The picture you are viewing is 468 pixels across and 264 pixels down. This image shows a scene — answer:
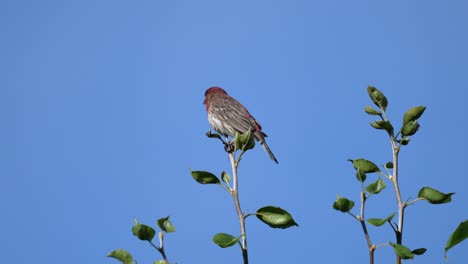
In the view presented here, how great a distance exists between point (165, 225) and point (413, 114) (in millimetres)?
1377

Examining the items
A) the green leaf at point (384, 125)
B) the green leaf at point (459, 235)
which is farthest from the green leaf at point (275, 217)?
the green leaf at point (459, 235)

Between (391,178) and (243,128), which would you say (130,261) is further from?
(243,128)

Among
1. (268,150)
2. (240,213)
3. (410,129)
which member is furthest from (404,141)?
(268,150)

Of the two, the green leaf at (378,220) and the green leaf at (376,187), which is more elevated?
the green leaf at (376,187)

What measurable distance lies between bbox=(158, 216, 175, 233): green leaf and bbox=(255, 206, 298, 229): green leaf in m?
0.41

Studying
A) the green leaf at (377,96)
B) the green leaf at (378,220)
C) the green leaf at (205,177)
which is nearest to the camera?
the green leaf at (378,220)

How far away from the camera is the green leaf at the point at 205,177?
279cm

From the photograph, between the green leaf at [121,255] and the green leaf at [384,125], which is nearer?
the green leaf at [121,255]

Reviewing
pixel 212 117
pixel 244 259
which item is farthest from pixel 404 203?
pixel 212 117

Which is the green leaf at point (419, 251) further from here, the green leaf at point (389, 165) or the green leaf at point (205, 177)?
the green leaf at point (205, 177)

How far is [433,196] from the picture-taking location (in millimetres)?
2492

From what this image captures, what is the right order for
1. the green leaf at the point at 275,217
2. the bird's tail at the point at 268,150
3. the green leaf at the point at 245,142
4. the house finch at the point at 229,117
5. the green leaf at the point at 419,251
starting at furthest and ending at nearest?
the house finch at the point at 229,117
the bird's tail at the point at 268,150
the green leaf at the point at 245,142
the green leaf at the point at 275,217
the green leaf at the point at 419,251

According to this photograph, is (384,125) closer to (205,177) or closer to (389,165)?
(389,165)

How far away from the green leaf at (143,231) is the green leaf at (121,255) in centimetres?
17
